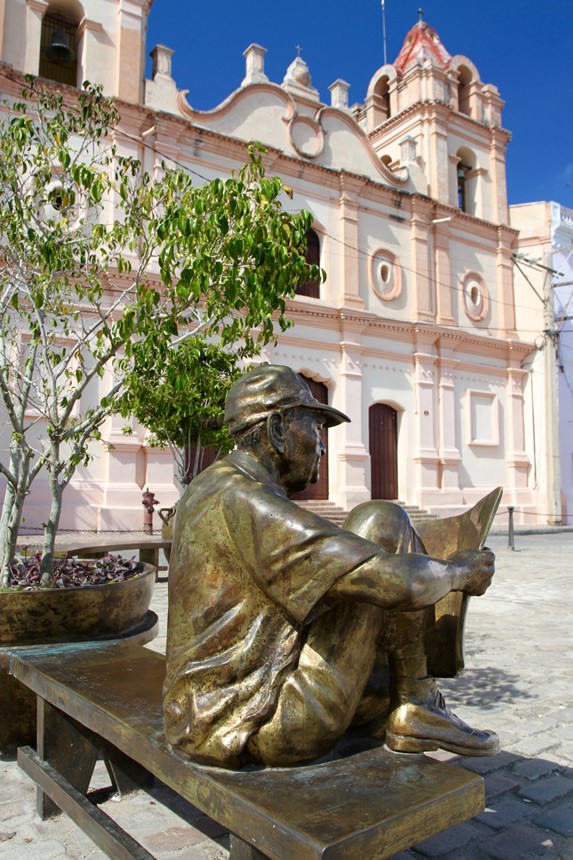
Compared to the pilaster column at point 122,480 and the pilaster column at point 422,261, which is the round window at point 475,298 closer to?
the pilaster column at point 422,261

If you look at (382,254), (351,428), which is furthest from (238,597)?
(382,254)

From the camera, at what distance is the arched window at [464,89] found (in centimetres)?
2065

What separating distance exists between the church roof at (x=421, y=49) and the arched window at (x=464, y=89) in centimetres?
61

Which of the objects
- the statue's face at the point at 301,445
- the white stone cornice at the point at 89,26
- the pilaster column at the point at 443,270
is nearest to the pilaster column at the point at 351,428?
the pilaster column at the point at 443,270

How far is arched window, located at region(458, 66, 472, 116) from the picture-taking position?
2065cm

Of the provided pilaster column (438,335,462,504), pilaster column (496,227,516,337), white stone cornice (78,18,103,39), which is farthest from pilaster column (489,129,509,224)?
white stone cornice (78,18,103,39)

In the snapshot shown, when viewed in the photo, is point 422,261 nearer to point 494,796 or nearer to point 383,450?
point 383,450

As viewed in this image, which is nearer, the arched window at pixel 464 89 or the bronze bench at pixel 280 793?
the bronze bench at pixel 280 793

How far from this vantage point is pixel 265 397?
1838 mm

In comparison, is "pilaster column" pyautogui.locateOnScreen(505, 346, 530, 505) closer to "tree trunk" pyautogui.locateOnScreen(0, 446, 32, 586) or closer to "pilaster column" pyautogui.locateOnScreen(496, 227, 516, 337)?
"pilaster column" pyautogui.locateOnScreen(496, 227, 516, 337)

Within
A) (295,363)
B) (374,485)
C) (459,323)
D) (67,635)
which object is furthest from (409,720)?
(459,323)

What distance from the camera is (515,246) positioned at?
67.8 ft

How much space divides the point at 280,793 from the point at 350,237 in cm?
1656

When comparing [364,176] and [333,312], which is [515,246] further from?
[333,312]
